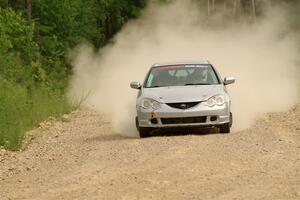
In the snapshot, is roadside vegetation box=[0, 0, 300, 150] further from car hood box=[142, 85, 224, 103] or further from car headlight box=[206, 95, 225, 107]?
car headlight box=[206, 95, 225, 107]

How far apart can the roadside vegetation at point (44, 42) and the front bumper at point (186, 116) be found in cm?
290

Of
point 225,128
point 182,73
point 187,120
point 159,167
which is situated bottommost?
point 225,128

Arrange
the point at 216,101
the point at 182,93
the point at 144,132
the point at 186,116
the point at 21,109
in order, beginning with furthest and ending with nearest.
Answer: the point at 21,109
the point at 144,132
the point at 182,93
the point at 216,101
the point at 186,116

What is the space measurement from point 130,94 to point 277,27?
25081mm

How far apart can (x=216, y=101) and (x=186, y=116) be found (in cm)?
73

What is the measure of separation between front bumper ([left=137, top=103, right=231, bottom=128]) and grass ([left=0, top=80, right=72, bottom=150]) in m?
2.89

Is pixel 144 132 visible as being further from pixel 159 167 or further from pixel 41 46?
pixel 41 46

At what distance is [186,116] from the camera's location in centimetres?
1717

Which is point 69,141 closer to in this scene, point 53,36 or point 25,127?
point 25,127

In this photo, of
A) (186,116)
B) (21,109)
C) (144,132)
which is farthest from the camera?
(21,109)

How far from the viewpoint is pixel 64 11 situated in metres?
39.9

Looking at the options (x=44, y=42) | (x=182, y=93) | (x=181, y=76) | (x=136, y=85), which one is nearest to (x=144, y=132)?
(x=182, y=93)

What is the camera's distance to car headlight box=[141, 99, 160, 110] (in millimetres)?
17359

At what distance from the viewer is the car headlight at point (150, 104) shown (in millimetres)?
17359
